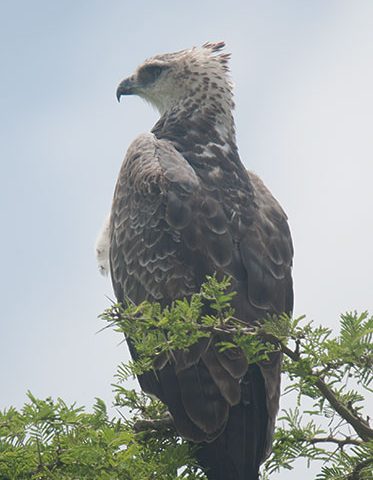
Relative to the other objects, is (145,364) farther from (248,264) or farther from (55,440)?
(248,264)

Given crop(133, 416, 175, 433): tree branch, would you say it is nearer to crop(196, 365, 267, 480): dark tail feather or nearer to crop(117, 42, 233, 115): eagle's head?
crop(196, 365, 267, 480): dark tail feather

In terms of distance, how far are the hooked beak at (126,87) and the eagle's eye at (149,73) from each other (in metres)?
0.18

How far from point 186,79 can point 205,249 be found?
314cm

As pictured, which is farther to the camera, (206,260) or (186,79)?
(186,79)

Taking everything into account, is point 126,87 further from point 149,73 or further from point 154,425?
point 154,425

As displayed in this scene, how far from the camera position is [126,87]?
→ 11109 millimetres

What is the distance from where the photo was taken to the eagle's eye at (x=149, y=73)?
35.1 feet

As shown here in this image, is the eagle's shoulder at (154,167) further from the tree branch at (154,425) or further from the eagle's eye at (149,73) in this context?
the tree branch at (154,425)

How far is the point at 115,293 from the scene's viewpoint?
28.9ft

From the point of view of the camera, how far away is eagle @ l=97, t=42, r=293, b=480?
6.95m

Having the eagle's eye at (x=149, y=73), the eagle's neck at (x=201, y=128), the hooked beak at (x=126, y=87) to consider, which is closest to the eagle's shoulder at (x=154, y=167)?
the eagle's neck at (x=201, y=128)

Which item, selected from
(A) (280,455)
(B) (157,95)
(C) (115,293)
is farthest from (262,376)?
(B) (157,95)

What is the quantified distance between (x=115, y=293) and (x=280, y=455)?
2595mm

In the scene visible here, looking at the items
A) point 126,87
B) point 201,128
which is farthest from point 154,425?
point 126,87
